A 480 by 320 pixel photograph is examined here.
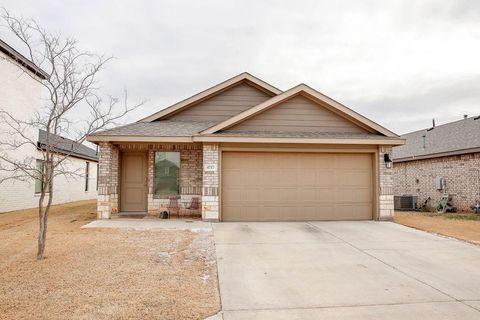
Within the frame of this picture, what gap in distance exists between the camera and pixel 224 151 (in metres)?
10.8

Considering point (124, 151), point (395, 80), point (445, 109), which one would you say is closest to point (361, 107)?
point (445, 109)

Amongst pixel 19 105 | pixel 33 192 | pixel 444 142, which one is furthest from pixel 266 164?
pixel 33 192

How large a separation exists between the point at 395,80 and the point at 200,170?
17.8 m

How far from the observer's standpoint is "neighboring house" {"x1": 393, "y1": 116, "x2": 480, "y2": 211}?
47.4 feet

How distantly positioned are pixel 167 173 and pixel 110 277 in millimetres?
6871

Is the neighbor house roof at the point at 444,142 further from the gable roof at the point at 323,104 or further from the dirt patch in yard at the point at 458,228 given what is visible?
the gable roof at the point at 323,104

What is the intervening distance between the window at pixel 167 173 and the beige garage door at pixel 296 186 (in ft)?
6.31

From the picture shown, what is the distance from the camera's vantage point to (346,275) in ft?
17.4

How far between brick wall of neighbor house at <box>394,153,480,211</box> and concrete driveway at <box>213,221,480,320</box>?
7.76 metres

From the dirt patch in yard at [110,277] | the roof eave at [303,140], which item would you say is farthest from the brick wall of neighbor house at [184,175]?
the dirt patch in yard at [110,277]

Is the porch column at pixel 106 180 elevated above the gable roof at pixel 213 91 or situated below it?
below

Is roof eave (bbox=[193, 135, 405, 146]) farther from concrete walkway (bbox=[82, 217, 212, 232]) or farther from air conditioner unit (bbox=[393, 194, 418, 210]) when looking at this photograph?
air conditioner unit (bbox=[393, 194, 418, 210])

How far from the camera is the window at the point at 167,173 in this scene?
11672 mm

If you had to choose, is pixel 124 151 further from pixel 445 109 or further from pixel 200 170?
pixel 445 109
